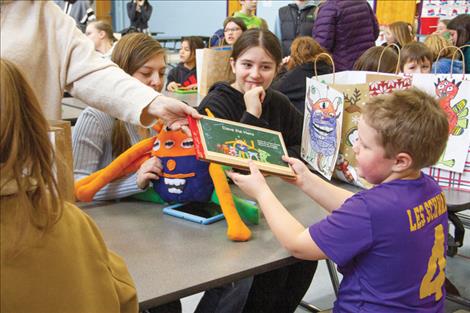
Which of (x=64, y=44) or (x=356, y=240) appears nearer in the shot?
(x=356, y=240)

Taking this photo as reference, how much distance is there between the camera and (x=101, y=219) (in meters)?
1.50

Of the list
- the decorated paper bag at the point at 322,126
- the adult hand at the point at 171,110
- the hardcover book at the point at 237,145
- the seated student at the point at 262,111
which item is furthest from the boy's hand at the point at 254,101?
the adult hand at the point at 171,110

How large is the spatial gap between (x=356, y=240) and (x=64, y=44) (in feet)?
2.75

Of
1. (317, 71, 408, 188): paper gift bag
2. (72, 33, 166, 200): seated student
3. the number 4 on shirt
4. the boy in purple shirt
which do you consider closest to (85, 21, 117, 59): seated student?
(72, 33, 166, 200): seated student

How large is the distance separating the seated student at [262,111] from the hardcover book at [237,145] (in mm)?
267

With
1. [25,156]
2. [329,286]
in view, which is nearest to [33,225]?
[25,156]

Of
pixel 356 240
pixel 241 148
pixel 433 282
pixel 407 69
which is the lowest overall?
pixel 433 282

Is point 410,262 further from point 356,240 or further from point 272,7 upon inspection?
point 272,7

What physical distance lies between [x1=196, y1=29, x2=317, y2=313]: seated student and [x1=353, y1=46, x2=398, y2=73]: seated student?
75 centimetres

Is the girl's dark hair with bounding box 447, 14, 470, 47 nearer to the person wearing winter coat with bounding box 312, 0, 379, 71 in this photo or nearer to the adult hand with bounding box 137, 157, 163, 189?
the person wearing winter coat with bounding box 312, 0, 379, 71

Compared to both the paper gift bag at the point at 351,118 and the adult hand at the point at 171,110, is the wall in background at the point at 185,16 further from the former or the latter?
the adult hand at the point at 171,110

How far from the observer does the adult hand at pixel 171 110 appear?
1.43 metres

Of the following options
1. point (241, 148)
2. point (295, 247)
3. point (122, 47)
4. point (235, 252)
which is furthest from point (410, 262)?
point (122, 47)

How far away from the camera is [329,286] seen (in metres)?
2.64
